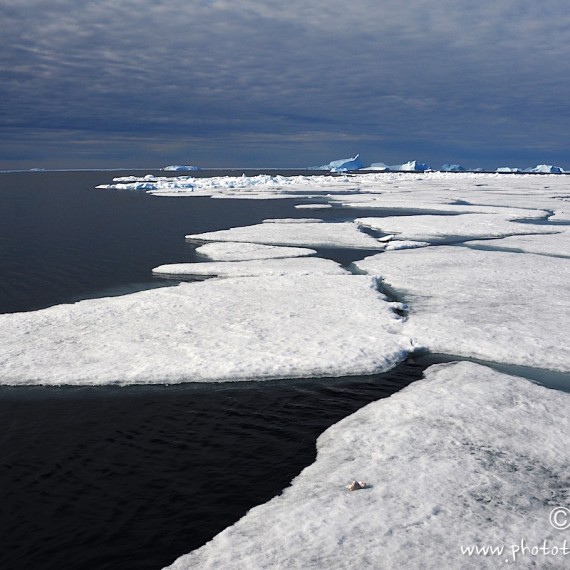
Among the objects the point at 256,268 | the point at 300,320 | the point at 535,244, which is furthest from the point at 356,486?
the point at 535,244

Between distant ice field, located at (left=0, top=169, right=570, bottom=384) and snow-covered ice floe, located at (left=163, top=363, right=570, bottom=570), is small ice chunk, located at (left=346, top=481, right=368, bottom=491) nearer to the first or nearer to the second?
snow-covered ice floe, located at (left=163, top=363, right=570, bottom=570)

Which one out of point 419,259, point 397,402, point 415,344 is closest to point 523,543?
point 397,402

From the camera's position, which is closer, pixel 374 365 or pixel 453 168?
pixel 374 365

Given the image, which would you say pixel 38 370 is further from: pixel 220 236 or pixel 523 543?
pixel 220 236

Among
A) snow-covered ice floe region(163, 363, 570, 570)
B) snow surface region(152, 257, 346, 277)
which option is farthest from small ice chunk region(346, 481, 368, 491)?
snow surface region(152, 257, 346, 277)

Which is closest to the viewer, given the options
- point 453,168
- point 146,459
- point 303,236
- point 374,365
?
point 146,459

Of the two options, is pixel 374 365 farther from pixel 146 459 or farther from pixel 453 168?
pixel 453 168
